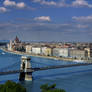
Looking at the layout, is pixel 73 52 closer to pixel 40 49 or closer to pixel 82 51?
pixel 82 51

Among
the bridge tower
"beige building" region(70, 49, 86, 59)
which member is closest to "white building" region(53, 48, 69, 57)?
"beige building" region(70, 49, 86, 59)

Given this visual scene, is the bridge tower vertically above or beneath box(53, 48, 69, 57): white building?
beneath

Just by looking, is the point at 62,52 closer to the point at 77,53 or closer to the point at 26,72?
the point at 77,53

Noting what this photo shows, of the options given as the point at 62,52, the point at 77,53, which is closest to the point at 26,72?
the point at 77,53

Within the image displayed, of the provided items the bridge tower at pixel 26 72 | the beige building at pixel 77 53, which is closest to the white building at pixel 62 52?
the beige building at pixel 77 53

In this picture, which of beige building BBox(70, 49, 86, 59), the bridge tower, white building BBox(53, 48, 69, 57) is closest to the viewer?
the bridge tower

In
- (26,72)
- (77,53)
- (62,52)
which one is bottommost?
(26,72)

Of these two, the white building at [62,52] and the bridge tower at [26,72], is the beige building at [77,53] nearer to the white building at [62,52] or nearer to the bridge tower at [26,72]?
the white building at [62,52]

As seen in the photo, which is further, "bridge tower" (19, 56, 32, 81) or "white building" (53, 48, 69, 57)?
"white building" (53, 48, 69, 57)

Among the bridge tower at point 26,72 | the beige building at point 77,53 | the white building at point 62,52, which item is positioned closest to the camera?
the bridge tower at point 26,72

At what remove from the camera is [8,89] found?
6.14 meters

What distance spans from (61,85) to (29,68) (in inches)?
112

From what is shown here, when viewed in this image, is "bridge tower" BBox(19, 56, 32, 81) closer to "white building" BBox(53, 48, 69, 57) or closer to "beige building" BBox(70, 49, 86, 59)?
"beige building" BBox(70, 49, 86, 59)

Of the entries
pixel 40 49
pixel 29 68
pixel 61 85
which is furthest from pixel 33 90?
pixel 40 49
